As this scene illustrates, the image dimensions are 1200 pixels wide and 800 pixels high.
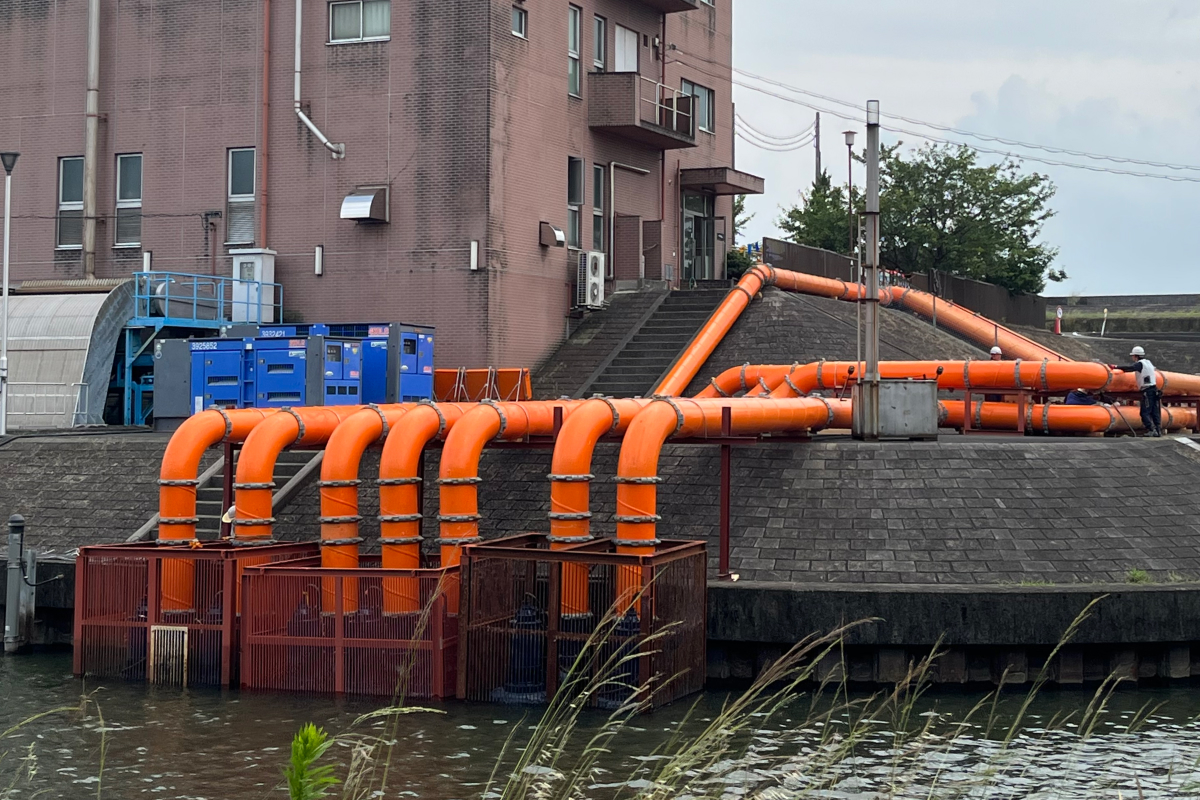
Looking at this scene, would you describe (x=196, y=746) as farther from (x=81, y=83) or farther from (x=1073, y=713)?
(x=81, y=83)

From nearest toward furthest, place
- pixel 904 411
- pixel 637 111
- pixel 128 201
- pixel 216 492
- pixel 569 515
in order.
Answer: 1. pixel 569 515
2. pixel 904 411
3. pixel 216 492
4. pixel 637 111
5. pixel 128 201

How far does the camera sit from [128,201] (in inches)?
1334

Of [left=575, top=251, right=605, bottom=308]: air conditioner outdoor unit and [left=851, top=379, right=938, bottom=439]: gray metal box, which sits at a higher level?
[left=575, top=251, right=605, bottom=308]: air conditioner outdoor unit

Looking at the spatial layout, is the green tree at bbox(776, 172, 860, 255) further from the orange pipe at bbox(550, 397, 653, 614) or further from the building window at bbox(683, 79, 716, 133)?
the orange pipe at bbox(550, 397, 653, 614)

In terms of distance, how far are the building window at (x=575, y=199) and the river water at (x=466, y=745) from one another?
17.8 meters

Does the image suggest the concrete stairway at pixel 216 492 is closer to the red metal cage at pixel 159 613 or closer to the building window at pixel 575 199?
the red metal cage at pixel 159 613

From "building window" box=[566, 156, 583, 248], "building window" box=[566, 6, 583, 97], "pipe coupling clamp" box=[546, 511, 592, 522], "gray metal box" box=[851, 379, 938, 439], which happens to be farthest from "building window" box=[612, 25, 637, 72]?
"pipe coupling clamp" box=[546, 511, 592, 522]

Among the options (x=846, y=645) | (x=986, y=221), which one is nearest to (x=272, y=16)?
(x=846, y=645)

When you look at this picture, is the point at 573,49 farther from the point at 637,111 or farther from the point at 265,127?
the point at 265,127

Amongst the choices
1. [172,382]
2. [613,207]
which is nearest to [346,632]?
[172,382]

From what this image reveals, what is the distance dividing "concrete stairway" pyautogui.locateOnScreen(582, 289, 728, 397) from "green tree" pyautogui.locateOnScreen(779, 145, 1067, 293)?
21850mm

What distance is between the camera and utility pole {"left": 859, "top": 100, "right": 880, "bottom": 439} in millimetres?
20750

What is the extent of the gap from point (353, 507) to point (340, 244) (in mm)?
13719

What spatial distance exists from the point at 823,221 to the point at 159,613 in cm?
4396
